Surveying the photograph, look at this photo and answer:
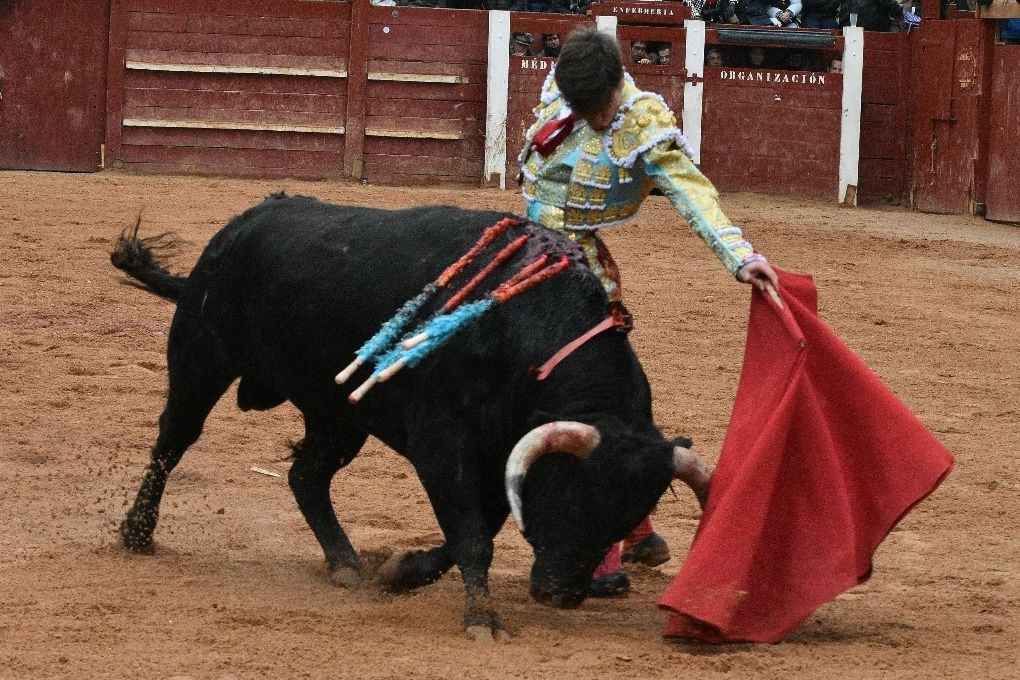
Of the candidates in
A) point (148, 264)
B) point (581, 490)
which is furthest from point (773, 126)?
point (581, 490)

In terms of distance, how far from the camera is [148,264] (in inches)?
177

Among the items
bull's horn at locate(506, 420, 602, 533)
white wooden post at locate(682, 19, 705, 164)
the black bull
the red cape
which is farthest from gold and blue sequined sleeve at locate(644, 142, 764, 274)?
white wooden post at locate(682, 19, 705, 164)

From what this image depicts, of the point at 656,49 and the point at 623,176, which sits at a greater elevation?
the point at 656,49

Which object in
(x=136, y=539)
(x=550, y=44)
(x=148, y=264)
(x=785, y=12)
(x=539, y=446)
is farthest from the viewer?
(x=785, y=12)

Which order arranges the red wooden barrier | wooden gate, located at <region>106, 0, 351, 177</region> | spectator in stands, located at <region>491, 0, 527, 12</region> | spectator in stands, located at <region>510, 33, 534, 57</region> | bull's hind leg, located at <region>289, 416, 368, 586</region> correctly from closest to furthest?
bull's hind leg, located at <region>289, 416, 368, 586</region>
the red wooden barrier
wooden gate, located at <region>106, 0, 351, 177</region>
spectator in stands, located at <region>510, 33, 534, 57</region>
spectator in stands, located at <region>491, 0, 527, 12</region>

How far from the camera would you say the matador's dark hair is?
3549 millimetres

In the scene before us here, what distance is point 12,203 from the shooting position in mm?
9664

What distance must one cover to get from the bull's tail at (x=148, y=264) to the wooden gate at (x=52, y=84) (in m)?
7.74

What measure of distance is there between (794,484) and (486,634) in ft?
2.37

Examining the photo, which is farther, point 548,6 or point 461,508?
point 548,6

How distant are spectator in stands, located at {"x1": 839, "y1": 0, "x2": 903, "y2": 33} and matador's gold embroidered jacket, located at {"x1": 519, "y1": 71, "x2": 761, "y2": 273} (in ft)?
29.7

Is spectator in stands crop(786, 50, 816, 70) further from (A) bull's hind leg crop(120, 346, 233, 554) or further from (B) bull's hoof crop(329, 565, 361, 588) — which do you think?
(B) bull's hoof crop(329, 565, 361, 588)

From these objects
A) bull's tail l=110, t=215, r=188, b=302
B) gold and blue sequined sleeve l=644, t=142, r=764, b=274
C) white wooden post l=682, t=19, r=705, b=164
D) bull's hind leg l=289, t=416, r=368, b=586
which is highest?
white wooden post l=682, t=19, r=705, b=164

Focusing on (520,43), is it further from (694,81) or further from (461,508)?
(461,508)
